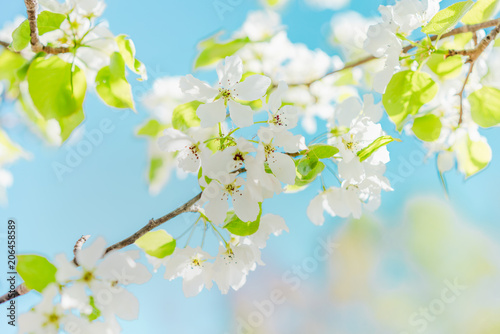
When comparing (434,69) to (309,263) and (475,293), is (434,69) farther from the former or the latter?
(475,293)

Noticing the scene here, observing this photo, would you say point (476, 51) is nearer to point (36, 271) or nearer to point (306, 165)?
point (306, 165)

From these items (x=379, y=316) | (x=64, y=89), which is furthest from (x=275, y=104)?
(x=379, y=316)

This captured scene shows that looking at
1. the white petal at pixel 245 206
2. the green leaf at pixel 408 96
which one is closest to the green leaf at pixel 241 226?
the white petal at pixel 245 206

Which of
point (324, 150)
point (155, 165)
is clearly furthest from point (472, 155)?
point (155, 165)

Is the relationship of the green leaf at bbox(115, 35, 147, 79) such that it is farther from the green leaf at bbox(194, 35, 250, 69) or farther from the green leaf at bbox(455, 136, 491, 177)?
the green leaf at bbox(455, 136, 491, 177)

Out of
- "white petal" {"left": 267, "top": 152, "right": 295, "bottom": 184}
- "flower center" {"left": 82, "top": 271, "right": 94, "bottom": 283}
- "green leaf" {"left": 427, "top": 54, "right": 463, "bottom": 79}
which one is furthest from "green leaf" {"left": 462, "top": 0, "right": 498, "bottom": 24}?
"flower center" {"left": 82, "top": 271, "right": 94, "bottom": 283}

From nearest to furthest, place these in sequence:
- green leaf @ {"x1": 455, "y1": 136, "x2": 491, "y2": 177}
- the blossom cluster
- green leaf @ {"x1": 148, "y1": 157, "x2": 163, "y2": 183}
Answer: the blossom cluster
green leaf @ {"x1": 455, "y1": 136, "x2": 491, "y2": 177}
green leaf @ {"x1": 148, "y1": 157, "x2": 163, "y2": 183}

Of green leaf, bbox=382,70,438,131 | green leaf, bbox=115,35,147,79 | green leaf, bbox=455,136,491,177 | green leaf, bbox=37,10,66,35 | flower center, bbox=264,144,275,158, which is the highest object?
green leaf, bbox=37,10,66,35
